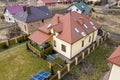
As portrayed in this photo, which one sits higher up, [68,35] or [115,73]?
[68,35]

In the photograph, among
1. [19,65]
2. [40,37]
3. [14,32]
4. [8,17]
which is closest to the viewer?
[19,65]

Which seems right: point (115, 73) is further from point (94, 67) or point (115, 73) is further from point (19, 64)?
point (19, 64)

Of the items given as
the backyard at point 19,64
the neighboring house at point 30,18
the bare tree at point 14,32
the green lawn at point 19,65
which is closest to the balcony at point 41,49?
the backyard at point 19,64

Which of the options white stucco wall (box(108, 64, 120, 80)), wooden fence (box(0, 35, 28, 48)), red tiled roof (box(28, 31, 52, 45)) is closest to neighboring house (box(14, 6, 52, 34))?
wooden fence (box(0, 35, 28, 48))

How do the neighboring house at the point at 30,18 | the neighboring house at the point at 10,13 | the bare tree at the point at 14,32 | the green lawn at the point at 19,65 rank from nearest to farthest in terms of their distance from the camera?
the green lawn at the point at 19,65
the neighboring house at the point at 30,18
the bare tree at the point at 14,32
the neighboring house at the point at 10,13

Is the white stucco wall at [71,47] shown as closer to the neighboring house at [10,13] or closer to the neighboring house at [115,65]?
the neighboring house at [115,65]

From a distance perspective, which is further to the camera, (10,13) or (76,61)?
(10,13)

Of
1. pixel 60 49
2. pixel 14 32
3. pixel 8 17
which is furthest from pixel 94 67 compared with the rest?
pixel 8 17
